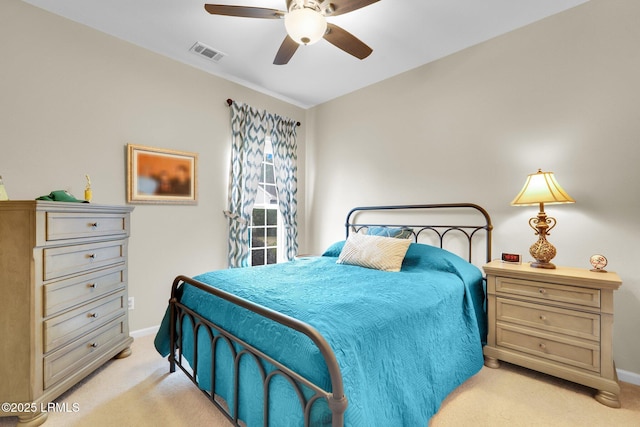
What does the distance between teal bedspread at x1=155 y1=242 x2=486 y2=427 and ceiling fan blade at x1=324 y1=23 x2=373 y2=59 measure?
1707 mm

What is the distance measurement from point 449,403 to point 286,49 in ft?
8.73

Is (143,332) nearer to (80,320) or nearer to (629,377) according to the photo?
(80,320)

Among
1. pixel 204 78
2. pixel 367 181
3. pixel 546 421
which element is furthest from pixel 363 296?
pixel 204 78

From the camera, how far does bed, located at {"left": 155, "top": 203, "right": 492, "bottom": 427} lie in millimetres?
1053

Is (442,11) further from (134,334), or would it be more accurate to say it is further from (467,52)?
(134,334)

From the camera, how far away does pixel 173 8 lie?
2.20m

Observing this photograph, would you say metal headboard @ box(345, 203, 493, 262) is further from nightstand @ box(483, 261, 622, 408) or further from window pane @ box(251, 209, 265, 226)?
window pane @ box(251, 209, 265, 226)

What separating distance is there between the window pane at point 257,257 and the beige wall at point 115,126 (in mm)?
420

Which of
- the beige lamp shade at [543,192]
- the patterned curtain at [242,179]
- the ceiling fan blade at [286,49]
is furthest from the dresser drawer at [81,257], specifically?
the beige lamp shade at [543,192]

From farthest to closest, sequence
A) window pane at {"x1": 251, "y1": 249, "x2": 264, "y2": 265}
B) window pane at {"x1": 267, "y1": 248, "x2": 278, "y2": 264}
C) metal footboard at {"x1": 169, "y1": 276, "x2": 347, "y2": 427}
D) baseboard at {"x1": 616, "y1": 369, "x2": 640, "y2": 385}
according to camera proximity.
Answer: window pane at {"x1": 267, "y1": 248, "x2": 278, "y2": 264}
window pane at {"x1": 251, "y1": 249, "x2": 264, "y2": 265}
baseboard at {"x1": 616, "y1": 369, "x2": 640, "y2": 385}
metal footboard at {"x1": 169, "y1": 276, "x2": 347, "y2": 427}

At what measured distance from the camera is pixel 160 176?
2797mm

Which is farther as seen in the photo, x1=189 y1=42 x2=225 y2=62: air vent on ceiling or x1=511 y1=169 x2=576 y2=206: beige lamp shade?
x1=189 y1=42 x2=225 y2=62: air vent on ceiling

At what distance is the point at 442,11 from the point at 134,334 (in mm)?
3807

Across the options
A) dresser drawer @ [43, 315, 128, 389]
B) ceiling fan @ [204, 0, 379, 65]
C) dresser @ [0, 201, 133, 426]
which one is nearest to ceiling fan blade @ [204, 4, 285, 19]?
ceiling fan @ [204, 0, 379, 65]
